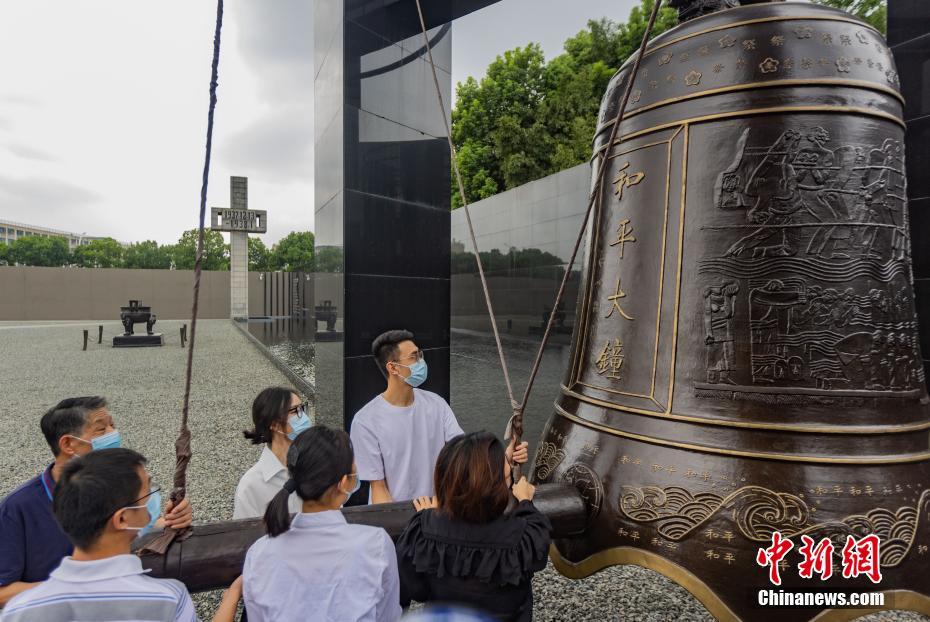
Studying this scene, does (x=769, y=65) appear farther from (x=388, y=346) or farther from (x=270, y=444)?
(x=270, y=444)

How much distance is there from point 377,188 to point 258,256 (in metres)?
51.4

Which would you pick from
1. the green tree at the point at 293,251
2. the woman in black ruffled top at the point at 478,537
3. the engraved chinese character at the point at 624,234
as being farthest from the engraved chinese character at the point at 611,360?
the green tree at the point at 293,251

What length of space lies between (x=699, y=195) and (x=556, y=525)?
116 centimetres

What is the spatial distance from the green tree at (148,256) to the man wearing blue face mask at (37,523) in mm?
54968

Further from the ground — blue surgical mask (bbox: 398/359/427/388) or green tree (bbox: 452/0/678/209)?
green tree (bbox: 452/0/678/209)

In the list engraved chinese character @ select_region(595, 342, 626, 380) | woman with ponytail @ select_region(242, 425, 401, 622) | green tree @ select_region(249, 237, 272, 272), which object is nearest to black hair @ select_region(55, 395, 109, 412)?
woman with ponytail @ select_region(242, 425, 401, 622)


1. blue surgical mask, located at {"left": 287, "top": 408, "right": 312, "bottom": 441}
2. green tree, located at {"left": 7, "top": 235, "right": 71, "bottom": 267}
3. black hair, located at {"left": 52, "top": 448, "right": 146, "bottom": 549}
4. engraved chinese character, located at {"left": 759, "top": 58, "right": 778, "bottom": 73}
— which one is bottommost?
blue surgical mask, located at {"left": 287, "top": 408, "right": 312, "bottom": 441}

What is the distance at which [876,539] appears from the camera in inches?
56.3

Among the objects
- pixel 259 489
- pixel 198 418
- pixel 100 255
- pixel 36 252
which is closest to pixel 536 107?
pixel 198 418

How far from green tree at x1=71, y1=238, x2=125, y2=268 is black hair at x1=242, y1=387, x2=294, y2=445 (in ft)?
176

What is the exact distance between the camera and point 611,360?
Result: 1.92 metres

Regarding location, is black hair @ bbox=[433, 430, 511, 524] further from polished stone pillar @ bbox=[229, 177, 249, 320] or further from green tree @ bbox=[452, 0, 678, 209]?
polished stone pillar @ bbox=[229, 177, 249, 320]

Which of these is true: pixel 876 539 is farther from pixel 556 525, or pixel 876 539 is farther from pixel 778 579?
pixel 556 525

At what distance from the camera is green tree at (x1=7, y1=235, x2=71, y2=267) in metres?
43.3
